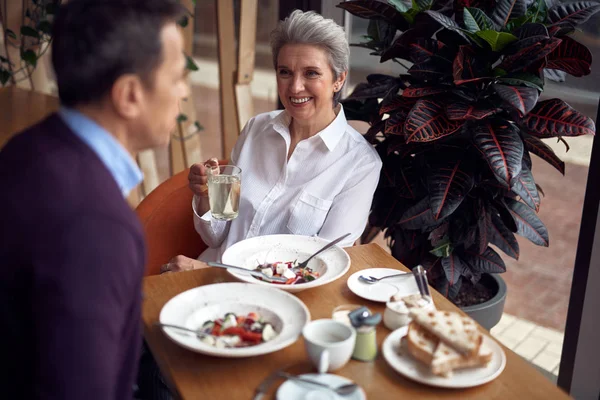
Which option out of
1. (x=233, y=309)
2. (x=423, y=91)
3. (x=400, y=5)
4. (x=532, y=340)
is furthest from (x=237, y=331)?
(x=532, y=340)

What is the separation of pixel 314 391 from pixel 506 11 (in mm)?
1413

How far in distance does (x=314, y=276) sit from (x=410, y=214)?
675 millimetres

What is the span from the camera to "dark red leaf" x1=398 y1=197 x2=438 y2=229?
2.13m

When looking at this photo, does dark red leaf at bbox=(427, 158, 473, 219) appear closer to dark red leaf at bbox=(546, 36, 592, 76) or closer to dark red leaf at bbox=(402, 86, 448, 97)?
dark red leaf at bbox=(402, 86, 448, 97)

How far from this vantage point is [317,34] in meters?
1.98

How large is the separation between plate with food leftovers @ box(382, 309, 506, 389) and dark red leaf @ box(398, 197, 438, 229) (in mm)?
878

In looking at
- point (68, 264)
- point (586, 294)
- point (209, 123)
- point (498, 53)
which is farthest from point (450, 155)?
point (209, 123)

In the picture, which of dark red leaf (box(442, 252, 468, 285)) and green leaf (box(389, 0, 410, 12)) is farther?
dark red leaf (box(442, 252, 468, 285))

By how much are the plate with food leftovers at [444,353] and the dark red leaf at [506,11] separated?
43.6 inches

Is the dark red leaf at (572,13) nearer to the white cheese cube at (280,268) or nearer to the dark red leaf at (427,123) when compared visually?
the dark red leaf at (427,123)

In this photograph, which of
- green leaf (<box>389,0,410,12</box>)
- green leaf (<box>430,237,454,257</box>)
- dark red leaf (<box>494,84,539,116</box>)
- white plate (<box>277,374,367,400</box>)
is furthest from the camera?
green leaf (<box>430,237,454,257</box>)

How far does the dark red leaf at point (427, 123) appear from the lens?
1903mm

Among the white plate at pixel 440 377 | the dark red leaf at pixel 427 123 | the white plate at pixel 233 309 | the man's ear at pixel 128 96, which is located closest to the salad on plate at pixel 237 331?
the white plate at pixel 233 309

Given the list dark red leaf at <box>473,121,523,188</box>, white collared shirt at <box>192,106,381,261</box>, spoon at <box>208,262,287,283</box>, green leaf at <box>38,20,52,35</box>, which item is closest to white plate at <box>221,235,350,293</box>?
spoon at <box>208,262,287,283</box>
